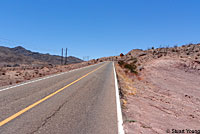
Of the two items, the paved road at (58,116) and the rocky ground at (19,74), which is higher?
the rocky ground at (19,74)

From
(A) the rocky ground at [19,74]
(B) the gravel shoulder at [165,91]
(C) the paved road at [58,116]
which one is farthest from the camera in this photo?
(A) the rocky ground at [19,74]

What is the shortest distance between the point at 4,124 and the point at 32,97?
268 cm

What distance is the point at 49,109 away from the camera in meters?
5.20

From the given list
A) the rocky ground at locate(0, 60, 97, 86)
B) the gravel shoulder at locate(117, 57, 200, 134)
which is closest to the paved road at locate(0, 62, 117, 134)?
the gravel shoulder at locate(117, 57, 200, 134)

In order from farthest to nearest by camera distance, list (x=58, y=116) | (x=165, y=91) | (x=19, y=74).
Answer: (x=19, y=74), (x=165, y=91), (x=58, y=116)

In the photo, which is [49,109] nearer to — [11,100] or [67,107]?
[67,107]

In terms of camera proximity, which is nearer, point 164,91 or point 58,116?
point 58,116

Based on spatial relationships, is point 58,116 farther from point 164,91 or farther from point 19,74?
point 19,74

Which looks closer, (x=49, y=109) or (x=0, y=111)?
(x=0, y=111)

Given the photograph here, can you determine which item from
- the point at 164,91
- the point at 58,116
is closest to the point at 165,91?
the point at 164,91

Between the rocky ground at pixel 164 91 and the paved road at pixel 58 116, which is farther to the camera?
the rocky ground at pixel 164 91

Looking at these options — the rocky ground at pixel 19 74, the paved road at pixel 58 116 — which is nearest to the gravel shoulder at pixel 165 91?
the paved road at pixel 58 116

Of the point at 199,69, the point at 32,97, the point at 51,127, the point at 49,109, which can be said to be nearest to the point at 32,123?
the point at 51,127

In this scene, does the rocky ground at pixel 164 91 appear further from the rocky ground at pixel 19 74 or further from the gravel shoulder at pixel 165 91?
the rocky ground at pixel 19 74
